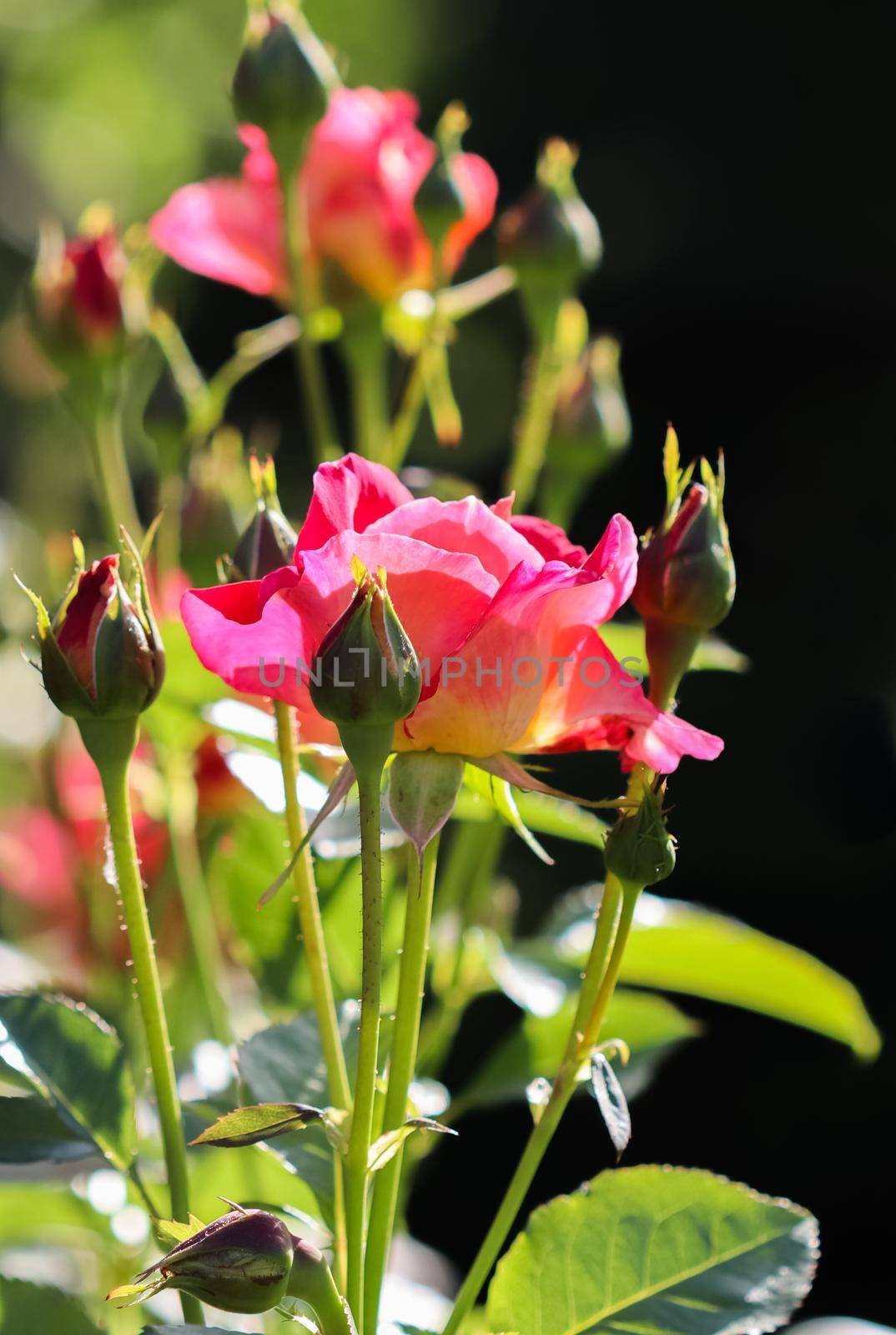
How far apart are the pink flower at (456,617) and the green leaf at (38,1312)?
0.16 metres

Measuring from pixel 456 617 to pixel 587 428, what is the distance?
285mm

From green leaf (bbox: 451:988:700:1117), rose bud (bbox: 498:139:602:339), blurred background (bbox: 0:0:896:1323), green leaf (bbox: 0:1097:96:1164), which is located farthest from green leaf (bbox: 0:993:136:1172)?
blurred background (bbox: 0:0:896:1323)

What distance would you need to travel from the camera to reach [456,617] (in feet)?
0.99

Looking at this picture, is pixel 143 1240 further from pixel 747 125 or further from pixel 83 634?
pixel 747 125

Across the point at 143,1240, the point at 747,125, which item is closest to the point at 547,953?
the point at 143,1240

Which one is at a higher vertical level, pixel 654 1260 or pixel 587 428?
pixel 587 428

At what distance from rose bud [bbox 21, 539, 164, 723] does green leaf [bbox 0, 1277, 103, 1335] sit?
0.15m

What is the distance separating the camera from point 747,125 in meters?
2.61

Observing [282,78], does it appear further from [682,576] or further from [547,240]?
[682,576]

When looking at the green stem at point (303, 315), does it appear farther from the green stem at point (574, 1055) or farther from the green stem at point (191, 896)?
the green stem at point (574, 1055)

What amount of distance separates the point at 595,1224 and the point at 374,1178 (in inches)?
2.2

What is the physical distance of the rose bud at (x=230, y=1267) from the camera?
0.26 meters

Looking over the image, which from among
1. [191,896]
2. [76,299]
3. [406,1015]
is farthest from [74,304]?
[406,1015]

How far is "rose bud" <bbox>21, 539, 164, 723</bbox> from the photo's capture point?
0.98 ft
